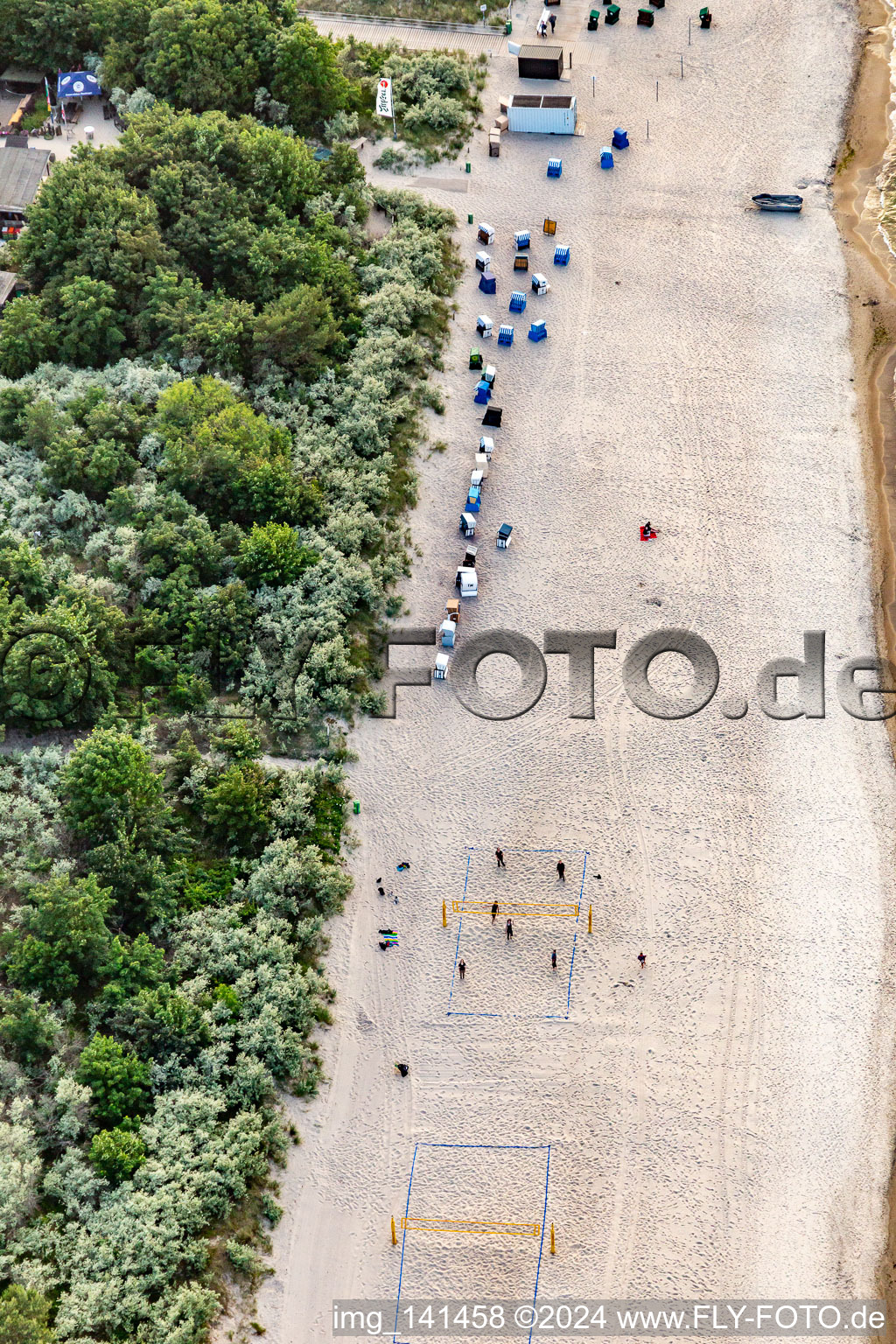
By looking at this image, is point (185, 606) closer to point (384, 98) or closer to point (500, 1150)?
point (500, 1150)

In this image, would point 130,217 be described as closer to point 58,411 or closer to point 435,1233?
point 58,411

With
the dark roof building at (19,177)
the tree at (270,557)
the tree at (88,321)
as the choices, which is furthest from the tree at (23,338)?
the tree at (270,557)

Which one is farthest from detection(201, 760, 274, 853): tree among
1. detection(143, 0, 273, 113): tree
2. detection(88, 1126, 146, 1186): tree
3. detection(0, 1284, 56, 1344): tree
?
detection(143, 0, 273, 113): tree

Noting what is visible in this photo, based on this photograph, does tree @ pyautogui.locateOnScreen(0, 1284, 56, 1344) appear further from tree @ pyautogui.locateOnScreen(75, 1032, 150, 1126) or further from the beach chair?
the beach chair

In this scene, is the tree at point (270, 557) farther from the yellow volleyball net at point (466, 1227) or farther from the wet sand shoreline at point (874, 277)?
the yellow volleyball net at point (466, 1227)

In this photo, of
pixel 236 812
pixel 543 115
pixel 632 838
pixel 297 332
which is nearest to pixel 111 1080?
pixel 236 812

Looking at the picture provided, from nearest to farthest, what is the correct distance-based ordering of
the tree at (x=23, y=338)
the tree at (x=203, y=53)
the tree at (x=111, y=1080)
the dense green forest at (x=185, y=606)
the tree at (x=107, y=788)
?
1. the dense green forest at (x=185, y=606)
2. the tree at (x=111, y=1080)
3. the tree at (x=107, y=788)
4. the tree at (x=23, y=338)
5. the tree at (x=203, y=53)

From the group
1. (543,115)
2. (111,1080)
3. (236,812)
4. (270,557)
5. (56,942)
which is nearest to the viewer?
(111,1080)
